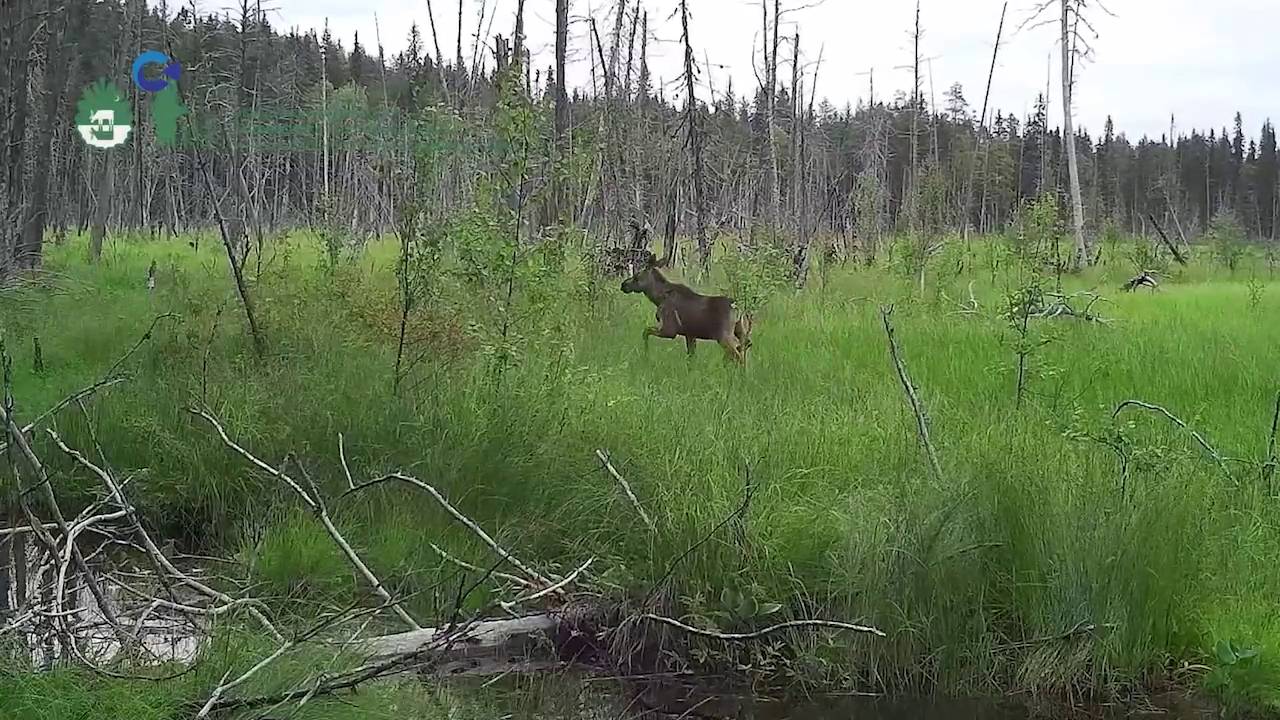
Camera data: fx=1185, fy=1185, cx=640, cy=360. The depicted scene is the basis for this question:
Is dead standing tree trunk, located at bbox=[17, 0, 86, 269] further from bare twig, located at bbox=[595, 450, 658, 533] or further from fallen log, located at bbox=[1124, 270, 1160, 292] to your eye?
fallen log, located at bbox=[1124, 270, 1160, 292]

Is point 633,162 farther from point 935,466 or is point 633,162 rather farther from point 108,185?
point 935,466

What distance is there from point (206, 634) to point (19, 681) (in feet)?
1.96

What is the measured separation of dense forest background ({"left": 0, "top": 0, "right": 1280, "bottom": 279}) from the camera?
34.7 ft

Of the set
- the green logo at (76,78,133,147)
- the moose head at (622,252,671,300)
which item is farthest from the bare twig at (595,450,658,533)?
the green logo at (76,78,133,147)

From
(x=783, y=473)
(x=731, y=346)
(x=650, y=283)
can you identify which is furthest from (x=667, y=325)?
(x=783, y=473)

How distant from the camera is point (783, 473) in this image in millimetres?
5125

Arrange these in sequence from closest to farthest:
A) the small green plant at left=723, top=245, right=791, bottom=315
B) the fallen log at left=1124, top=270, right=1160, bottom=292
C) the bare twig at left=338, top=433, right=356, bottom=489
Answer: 1. the bare twig at left=338, top=433, right=356, bottom=489
2. the small green plant at left=723, top=245, right=791, bottom=315
3. the fallen log at left=1124, top=270, right=1160, bottom=292

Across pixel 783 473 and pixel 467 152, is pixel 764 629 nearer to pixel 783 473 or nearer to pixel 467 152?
pixel 783 473

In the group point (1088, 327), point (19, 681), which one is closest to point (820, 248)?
point (1088, 327)

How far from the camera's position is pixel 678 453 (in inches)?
210

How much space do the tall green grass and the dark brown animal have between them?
22cm

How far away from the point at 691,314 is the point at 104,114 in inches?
588

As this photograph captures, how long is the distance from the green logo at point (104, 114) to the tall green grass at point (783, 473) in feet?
35.3

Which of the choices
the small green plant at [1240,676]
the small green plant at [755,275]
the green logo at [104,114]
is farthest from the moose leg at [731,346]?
the green logo at [104,114]
